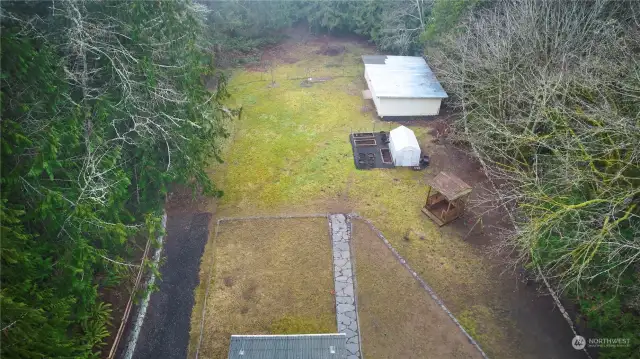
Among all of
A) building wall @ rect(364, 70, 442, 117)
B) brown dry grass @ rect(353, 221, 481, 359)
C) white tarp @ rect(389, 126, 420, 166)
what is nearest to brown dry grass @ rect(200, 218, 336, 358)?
brown dry grass @ rect(353, 221, 481, 359)

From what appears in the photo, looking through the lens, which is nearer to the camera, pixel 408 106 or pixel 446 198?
pixel 446 198

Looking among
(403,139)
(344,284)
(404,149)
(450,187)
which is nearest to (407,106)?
(403,139)

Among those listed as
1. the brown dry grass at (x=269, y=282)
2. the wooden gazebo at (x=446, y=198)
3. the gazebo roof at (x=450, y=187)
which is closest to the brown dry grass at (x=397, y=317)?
the brown dry grass at (x=269, y=282)

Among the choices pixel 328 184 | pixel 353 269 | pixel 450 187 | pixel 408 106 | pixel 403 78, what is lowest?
pixel 328 184

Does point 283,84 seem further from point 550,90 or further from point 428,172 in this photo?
point 550,90

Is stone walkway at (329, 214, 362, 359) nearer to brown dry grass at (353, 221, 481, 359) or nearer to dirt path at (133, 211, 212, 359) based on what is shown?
brown dry grass at (353, 221, 481, 359)

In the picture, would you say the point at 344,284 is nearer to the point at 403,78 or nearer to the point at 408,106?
the point at 408,106
